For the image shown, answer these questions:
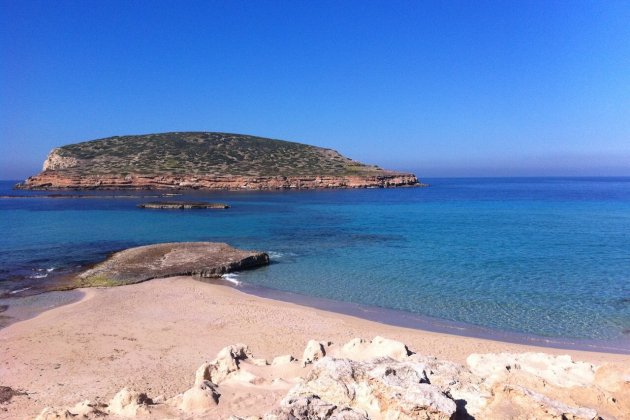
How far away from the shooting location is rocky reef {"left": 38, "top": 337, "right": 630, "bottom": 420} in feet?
17.5

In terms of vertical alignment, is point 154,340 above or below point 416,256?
above

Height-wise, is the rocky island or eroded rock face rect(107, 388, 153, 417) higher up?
the rocky island

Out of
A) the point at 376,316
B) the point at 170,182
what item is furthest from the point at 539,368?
the point at 170,182

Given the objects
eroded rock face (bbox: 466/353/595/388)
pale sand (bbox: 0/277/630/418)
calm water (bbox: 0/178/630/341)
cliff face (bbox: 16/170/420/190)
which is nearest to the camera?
eroded rock face (bbox: 466/353/595/388)

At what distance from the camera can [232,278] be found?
23562 mm

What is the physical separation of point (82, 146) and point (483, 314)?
134997 millimetres

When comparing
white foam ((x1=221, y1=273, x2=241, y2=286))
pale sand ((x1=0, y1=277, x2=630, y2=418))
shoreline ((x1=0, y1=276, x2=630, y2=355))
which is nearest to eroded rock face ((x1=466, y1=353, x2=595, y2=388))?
pale sand ((x1=0, y1=277, x2=630, y2=418))

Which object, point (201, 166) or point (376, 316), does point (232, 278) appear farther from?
point (201, 166)

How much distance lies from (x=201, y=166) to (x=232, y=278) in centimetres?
9116

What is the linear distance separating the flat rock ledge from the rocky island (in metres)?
72.3

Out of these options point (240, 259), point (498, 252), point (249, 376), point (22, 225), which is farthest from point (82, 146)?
point (249, 376)

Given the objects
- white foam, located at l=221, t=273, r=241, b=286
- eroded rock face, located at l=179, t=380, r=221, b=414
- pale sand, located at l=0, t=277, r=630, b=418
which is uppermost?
eroded rock face, located at l=179, t=380, r=221, b=414

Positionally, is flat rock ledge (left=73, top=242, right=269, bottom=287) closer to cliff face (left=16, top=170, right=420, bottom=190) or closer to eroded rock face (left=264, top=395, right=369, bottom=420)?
eroded rock face (left=264, top=395, right=369, bottom=420)

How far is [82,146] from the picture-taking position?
12462 cm
